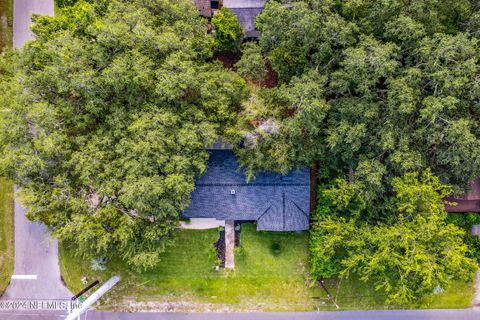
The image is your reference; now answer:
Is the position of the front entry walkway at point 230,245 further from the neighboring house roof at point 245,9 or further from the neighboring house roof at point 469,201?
the neighboring house roof at point 469,201

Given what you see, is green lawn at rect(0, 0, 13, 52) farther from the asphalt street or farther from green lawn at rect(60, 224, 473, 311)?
green lawn at rect(60, 224, 473, 311)

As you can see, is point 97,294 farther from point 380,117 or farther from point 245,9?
point 245,9

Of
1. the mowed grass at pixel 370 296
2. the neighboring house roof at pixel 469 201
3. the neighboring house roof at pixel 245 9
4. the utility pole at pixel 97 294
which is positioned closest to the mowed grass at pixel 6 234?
the utility pole at pixel 97 294

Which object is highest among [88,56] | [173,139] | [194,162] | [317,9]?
[317,9]

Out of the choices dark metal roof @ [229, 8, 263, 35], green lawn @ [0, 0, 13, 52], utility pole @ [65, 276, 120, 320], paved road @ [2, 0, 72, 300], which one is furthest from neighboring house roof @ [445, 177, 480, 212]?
green lawn @ [0, 0, 13, 52]

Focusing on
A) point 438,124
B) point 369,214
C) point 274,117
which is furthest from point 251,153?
point 438,124

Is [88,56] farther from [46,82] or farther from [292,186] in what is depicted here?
[292,186]
